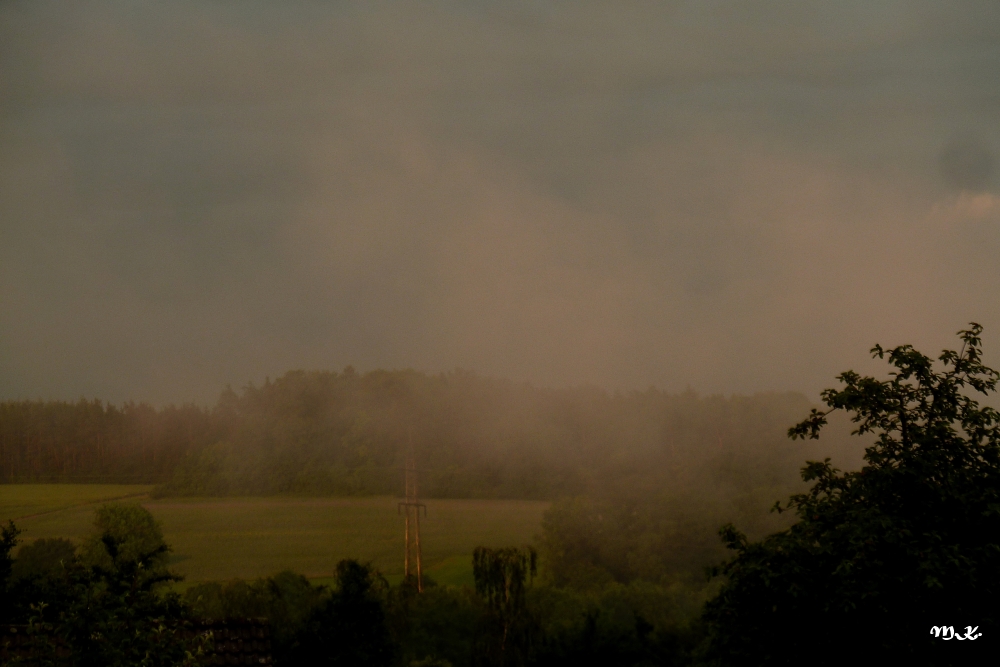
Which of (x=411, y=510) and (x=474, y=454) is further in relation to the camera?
(x=474, y=454)

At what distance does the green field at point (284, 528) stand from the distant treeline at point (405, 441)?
1.33m

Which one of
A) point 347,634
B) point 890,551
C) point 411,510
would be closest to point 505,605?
point 347,634

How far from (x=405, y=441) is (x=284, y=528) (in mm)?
9598

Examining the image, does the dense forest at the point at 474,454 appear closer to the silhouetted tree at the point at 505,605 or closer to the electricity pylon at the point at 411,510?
the electricity pylon at the point at 411,510

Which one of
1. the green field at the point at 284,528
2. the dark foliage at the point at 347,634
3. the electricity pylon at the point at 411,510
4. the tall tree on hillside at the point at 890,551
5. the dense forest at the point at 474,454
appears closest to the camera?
the tall tree on hillside at the point at 890,551

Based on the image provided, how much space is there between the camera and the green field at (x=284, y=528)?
4609 centimetres

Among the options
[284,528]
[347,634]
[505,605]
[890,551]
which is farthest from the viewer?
[284,528]

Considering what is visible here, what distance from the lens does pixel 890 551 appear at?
13406 millimetres

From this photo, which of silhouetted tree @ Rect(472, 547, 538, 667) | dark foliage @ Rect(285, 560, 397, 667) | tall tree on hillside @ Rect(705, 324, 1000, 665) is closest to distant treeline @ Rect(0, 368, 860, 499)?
silhouetted tree @ Rect(472, 547, 538, 667)

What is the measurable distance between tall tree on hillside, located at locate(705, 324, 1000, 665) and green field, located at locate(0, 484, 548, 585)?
33.9 m

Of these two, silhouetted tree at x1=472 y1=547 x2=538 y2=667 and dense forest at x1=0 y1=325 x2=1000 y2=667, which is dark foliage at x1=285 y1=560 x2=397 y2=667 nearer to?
dense forest at x1=0 y1=325 x2=1000 y2=667

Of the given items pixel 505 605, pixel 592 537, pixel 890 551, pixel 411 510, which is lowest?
pixel 505 605

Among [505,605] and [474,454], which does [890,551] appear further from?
[474,454]

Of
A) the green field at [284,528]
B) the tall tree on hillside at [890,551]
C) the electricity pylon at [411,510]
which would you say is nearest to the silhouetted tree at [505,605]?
the green field at [284,528]
